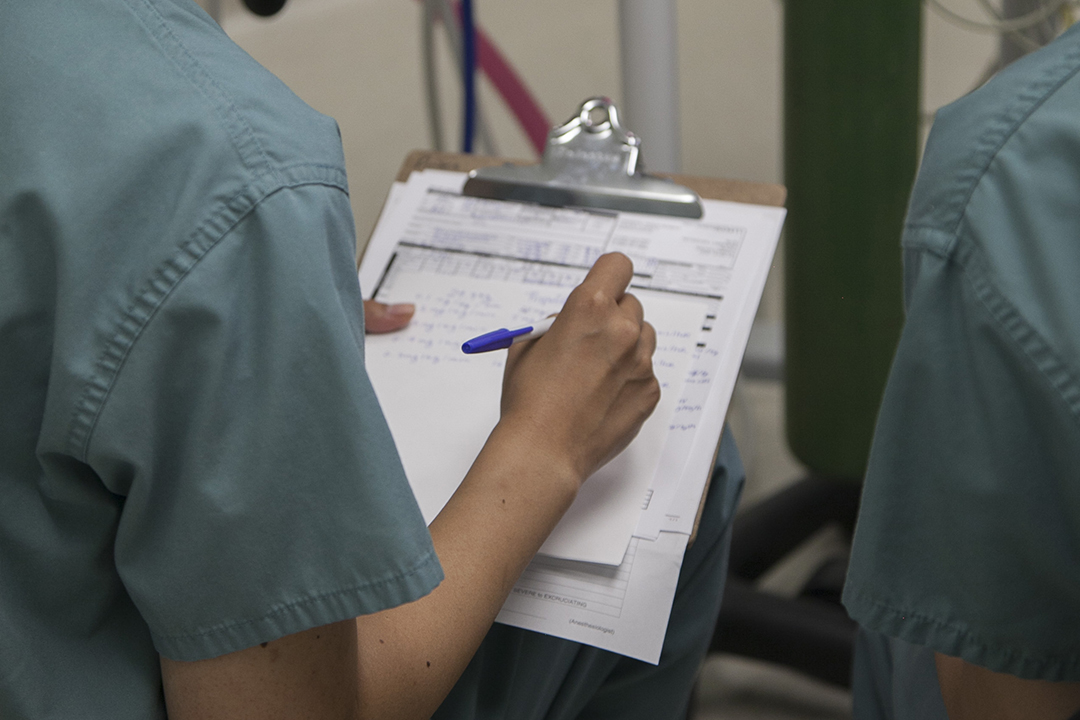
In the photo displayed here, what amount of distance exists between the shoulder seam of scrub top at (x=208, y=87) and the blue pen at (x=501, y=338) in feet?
0.87

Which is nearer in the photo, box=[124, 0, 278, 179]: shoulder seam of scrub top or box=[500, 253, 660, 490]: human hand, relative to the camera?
box=[124, 0, 278, 179]: shoulder seam of scrub top

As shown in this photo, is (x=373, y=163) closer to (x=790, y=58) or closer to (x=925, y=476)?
(x=790, y=58)

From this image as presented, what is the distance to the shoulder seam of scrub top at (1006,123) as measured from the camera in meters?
0.47

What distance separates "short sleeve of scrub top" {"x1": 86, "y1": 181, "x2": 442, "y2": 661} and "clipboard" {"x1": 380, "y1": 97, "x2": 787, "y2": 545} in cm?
42

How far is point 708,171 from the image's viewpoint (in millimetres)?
2670

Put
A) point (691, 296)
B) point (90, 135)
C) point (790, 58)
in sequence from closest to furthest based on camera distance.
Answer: point (90, 135), point (691, 296), point (790, 58)

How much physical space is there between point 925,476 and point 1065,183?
14 centimetres

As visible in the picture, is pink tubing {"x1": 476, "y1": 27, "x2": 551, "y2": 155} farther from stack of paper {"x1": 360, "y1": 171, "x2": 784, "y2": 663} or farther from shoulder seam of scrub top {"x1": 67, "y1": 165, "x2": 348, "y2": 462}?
shoulder seam of scrub top {"x1": 67, "y1": 165, "x2": 348, "y2": 462}

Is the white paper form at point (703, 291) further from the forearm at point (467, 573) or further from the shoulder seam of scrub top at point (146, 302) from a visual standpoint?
the shoulder seam of scrub top at point (146, 302)

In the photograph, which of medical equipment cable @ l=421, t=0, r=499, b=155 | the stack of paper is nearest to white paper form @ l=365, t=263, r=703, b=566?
the stack of paper

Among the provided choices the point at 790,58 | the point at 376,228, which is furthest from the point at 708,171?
the point at 376,228

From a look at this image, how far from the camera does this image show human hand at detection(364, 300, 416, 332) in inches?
32.8

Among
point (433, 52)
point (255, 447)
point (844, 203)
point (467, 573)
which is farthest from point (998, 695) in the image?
point (433, 52)

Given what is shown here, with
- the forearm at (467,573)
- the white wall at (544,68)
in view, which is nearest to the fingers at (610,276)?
the forearm at (467,573)
